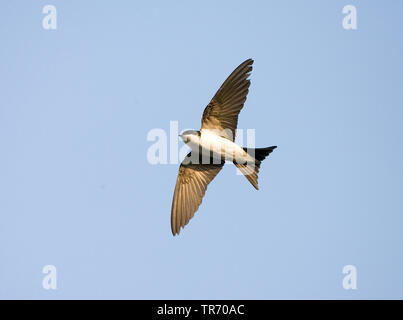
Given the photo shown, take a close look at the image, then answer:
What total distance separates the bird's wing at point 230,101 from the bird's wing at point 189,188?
18.5 inches

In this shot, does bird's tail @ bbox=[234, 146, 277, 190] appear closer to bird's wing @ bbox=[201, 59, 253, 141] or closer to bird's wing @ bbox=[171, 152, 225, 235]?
bird's wing @ bbox=[201, 59, 253, 141]

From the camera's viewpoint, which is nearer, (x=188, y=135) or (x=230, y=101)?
(x=188, y=135)

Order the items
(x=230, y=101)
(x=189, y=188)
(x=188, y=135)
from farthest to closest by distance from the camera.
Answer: (x=189, y=188)
(x=230, y=101)
(x=188, y=135)

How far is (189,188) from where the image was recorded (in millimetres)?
7590

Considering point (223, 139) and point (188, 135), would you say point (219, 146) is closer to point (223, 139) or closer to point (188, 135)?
point (223, 139)

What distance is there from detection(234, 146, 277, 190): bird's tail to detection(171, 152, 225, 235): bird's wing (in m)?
0.48

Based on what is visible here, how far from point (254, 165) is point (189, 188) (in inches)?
33.8

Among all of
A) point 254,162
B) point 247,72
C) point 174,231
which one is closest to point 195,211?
point 174,231

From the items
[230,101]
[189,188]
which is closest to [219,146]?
[230,101]

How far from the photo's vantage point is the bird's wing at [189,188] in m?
7.42

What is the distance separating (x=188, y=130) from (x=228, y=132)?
0.41m

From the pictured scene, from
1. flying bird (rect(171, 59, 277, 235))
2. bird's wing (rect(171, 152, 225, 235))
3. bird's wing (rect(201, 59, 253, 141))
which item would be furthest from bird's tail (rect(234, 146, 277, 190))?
bird's wing (rect(171, 152, 225, 235))
